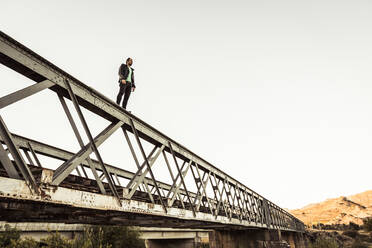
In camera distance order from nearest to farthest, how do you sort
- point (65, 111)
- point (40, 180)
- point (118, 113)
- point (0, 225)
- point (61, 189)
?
point (40, 180), point (61, 189), point (65, 111), point (118, 113), point (0, 225)

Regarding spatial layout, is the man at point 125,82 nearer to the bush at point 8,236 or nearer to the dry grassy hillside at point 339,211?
the bush at point 8,236

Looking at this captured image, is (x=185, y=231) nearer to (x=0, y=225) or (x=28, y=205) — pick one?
(x=0, y=225)

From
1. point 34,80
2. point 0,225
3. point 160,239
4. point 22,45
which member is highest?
point 22,45

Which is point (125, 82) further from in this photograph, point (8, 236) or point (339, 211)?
point (339, 211)

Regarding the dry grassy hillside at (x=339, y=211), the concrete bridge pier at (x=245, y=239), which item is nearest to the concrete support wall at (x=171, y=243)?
the concrete bridge pier at (x=245, y=239)

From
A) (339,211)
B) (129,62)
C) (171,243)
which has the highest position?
(129,62)

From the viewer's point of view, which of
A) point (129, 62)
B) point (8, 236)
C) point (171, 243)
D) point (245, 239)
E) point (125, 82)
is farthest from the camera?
point (171, 243)

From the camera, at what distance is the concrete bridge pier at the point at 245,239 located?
17203 millimetres

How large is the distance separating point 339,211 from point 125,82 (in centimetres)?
9308

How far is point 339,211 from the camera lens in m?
78.5

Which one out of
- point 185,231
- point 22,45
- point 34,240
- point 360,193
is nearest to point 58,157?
point 22,45

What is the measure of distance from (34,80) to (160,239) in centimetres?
2329

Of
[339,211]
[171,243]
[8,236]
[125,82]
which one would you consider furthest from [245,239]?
[339,211]

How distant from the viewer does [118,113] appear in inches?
213
